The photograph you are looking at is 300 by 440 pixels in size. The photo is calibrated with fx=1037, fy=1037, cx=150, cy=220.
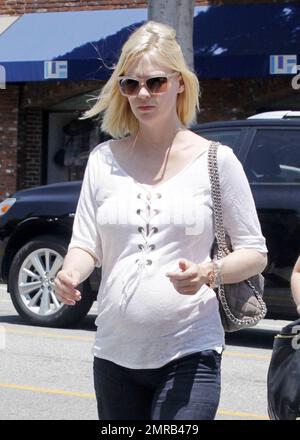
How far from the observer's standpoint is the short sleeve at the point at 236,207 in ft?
10.9

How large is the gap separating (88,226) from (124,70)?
1.72 ft

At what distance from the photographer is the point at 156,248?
3246 mm

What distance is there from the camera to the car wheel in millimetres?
9758

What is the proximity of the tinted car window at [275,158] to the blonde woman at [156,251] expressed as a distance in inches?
206

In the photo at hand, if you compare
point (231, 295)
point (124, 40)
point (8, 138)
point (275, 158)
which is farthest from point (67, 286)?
point (8, 138)

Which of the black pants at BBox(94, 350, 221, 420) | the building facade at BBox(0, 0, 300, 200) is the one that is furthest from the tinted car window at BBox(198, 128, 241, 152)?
the building facade at BBox(0, 0, 300, 200)

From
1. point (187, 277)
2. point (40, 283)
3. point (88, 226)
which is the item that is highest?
point (88, 226)

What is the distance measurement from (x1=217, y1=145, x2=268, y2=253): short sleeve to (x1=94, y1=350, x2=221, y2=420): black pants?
0.39 meters

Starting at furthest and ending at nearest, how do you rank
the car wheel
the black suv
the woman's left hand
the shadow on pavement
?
the shadow on pavement → the car wheel → the black suv → the woman's left hand

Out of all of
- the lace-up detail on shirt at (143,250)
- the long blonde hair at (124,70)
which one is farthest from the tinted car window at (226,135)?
the lace-up detail on shirt at (143,250)

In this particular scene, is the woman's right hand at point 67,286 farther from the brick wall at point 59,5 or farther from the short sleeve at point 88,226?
the brick wall at point 59,5

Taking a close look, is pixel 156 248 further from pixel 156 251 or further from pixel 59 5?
pixel 59 5

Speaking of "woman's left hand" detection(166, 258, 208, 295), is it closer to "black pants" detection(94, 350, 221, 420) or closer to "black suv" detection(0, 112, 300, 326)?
"black pants" detection(94, 350, 221, 420)
